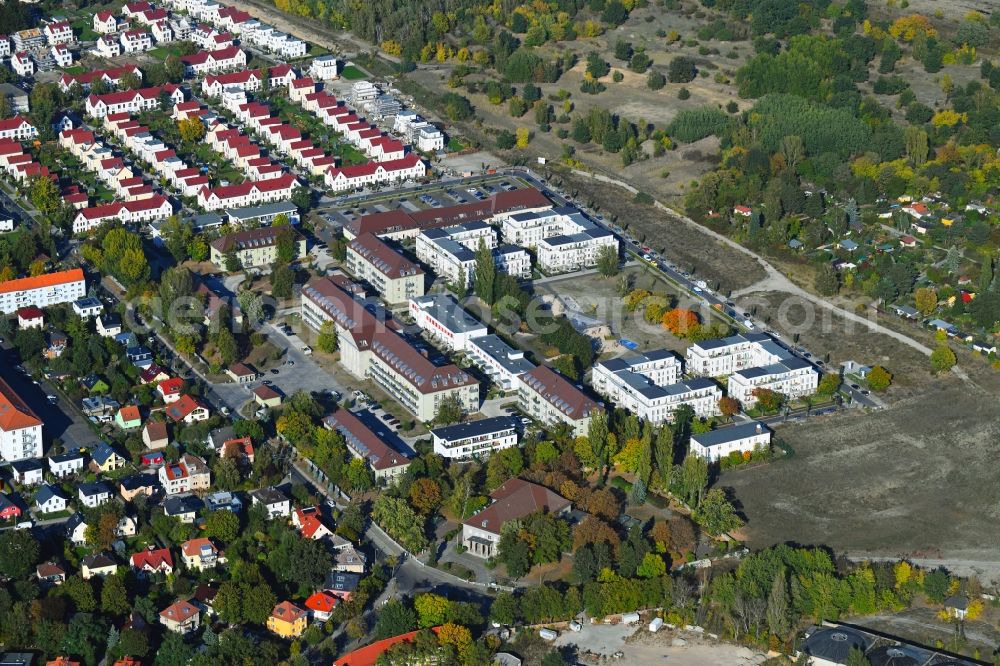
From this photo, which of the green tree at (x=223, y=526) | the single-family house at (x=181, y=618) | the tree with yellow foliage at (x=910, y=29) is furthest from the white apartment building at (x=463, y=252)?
the tree with yellow foliage at (x=910, y=29)

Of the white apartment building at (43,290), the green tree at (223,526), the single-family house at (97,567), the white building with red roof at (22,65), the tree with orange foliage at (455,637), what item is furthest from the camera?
the white building with red roof at (22,65)

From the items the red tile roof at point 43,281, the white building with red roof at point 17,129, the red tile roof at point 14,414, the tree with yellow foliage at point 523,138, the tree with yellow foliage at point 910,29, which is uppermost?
the tree with yellow foliage at point 910,29

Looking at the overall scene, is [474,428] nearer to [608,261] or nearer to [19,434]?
[19,434]

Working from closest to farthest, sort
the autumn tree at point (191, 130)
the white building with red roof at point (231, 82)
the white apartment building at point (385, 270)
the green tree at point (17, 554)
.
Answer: the green tree at point (17, 554), the white apartment building at point (385, 270), the autumn tree at point (191, 130), the white building with red roof at point (231, 82)

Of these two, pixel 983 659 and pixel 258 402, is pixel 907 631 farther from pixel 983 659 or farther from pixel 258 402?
pixel 258 402

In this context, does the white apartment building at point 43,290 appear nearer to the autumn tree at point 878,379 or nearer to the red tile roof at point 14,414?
the red tile roof at point 14,414

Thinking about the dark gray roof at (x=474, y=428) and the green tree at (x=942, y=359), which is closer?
the dark gray roof at (x=474, y=428)

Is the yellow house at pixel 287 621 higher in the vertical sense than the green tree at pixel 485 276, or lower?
lower

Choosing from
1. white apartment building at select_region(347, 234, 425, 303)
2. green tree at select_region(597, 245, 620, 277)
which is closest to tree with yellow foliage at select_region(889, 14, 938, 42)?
green tree at select_region(597, 245, 620, 277)
